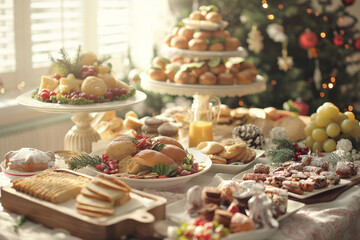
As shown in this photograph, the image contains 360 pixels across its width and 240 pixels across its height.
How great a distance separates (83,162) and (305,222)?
2.36 ft

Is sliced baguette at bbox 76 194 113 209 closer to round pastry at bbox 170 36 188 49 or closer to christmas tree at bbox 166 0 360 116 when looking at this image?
round pastry at bbox 170 36 188 49

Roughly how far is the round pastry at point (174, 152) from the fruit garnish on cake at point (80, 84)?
0.44 m

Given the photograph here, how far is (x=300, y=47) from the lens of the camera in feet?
12.6

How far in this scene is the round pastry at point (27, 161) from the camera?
5.30 feet

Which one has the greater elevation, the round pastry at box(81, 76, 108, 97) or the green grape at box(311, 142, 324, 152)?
the round pastry at box(81, 76, 108, 97)

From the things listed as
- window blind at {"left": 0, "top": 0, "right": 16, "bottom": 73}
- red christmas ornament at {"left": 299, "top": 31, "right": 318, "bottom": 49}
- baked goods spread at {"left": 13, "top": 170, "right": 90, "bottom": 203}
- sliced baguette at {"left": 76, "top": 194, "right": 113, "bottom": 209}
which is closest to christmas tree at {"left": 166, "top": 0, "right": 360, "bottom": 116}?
red christmas ornament at {"left": 299, "top": 31, "right": 318, "bottom": 49}

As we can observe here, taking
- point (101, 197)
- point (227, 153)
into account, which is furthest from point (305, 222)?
point (101, 197)

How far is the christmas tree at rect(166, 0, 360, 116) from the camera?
143 inches

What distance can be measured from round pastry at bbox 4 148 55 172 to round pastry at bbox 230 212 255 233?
717 mm

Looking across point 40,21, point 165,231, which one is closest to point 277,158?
point 165,231

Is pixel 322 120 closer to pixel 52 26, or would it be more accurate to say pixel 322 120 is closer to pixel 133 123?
pixel 133 123

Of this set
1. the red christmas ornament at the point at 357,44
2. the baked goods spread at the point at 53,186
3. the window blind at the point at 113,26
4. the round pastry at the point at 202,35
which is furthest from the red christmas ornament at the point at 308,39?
the baked goods spread at the point at 53,186

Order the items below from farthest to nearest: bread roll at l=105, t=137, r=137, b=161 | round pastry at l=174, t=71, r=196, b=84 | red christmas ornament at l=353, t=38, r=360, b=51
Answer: red christmas ornament at l=353, t=38, r=360, b=51 → round pastry at l=174, t=71, r=196, b=84 → bread roll at l=105, t=137, r=137, b=161

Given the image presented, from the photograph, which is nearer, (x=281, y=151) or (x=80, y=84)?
(x=281, y=151)
